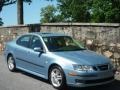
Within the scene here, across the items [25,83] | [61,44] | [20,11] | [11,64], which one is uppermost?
[20,11]

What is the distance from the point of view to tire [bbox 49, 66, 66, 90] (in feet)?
31.8

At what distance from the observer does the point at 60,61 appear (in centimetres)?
984

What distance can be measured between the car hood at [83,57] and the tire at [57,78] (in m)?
0.40

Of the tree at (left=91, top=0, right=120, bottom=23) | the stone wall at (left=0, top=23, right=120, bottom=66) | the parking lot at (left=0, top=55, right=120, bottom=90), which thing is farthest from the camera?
the tree at (left=91, top=0, right=120, bottom=23)

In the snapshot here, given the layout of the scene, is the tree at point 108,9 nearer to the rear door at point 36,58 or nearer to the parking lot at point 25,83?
the parking lot at point 25,83

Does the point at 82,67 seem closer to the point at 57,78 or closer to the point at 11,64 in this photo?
the point at 57,78

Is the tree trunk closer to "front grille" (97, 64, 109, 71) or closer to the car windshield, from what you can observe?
the car windshield

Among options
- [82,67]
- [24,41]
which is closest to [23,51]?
[24,41]

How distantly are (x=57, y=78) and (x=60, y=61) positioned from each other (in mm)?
487

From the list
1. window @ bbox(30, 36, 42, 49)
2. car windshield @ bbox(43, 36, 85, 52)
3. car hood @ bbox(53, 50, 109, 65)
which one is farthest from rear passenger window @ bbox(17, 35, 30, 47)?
car hood @ bbox(53, 50, 109, 65)

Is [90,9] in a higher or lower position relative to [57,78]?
higher

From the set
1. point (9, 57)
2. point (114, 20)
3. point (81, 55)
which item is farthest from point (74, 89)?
point (114, 20)

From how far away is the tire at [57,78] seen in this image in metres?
9.68

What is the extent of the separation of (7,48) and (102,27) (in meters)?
3.49
